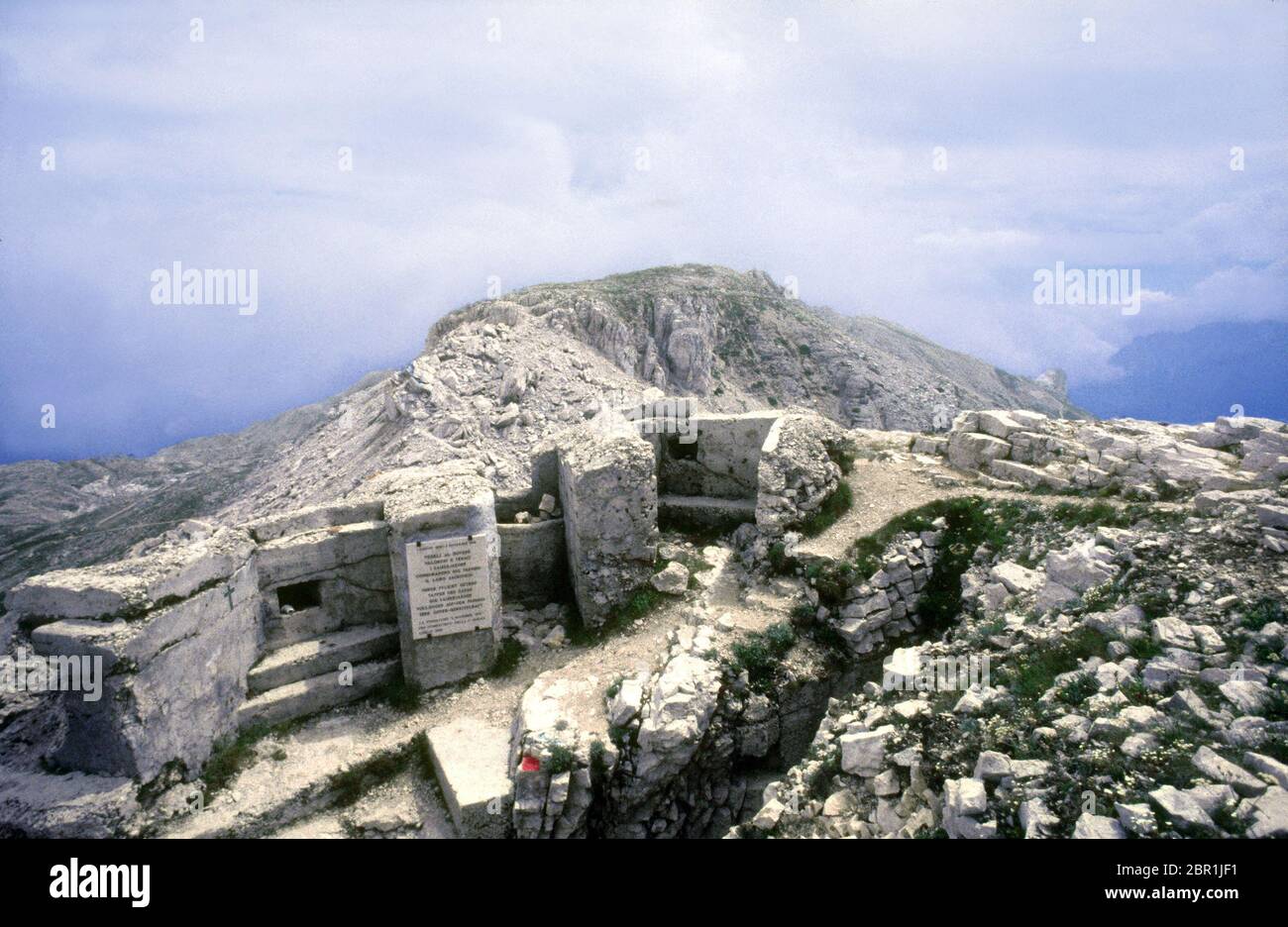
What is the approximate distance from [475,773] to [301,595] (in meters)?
4.76

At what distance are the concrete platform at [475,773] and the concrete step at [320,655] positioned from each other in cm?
198

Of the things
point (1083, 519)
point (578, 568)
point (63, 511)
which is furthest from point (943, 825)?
point (63, 511)

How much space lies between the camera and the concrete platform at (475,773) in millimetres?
9430

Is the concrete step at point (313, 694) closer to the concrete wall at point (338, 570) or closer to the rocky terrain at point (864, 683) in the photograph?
the rocky terrain at point (864, 683)

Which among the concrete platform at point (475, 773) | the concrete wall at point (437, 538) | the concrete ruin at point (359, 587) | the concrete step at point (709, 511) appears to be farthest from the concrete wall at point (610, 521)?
the concrete platform at point (475, 773)

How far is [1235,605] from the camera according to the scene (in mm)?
8055

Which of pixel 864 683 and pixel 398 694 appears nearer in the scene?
pixel 398 694

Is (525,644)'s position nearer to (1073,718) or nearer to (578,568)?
(578,568)

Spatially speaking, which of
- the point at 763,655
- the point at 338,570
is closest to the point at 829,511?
the point at 763,655

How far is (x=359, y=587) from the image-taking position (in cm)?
1216

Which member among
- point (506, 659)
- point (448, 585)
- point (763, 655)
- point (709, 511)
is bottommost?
point (506, 659)
